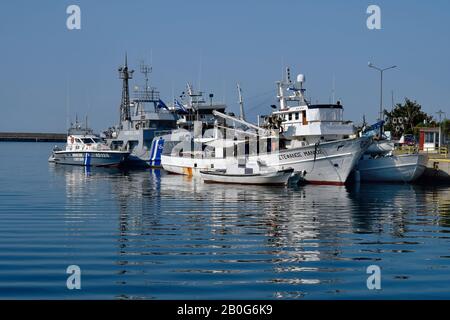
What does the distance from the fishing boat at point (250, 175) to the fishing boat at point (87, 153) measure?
26.0m

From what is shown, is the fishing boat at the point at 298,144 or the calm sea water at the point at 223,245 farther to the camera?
the fishing boat at the point at 298,144

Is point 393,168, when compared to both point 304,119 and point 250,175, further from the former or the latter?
point 250,175

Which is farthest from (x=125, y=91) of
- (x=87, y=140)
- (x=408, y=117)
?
(x=408, y=117)

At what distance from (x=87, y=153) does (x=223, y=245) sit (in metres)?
57.1

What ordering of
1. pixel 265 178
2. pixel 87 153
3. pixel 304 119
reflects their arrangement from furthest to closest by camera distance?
pixel 87 153 < pixel 304 119 < pixel 265 178

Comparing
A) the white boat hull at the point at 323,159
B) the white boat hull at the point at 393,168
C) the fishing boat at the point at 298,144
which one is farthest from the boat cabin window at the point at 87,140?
the white boat hull at the point at 393,168

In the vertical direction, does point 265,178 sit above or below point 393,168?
below

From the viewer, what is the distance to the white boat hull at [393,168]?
50.7m

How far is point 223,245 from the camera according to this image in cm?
2144

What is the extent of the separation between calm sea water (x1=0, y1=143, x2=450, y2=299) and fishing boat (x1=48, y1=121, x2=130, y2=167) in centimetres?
3506

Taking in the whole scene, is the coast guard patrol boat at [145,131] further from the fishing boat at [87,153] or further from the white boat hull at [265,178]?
the white boat hull at [265,178]

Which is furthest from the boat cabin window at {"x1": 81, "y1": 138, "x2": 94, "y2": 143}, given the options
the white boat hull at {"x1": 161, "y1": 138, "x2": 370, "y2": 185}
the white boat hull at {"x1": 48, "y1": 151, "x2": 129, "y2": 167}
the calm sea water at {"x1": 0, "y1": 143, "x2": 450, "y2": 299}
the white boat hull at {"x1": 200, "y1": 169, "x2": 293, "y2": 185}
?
the calm sea water at {"x1": 0, "y1": 143, "x2": 450, "y2": 299}

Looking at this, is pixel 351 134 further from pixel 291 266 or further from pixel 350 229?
pixel 291 266
